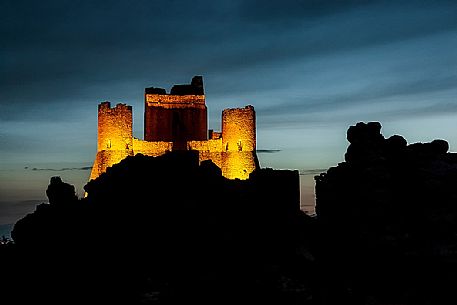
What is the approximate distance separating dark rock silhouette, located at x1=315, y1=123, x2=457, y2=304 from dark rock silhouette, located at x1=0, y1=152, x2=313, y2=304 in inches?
89.1

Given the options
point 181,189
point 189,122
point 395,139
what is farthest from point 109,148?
point 395,139

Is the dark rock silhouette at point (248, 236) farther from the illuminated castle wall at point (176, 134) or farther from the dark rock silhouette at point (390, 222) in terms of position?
the illuminated castle wall at point (176, 134)

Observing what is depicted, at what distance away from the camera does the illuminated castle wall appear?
176 ft

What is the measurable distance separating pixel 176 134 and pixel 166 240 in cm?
3405

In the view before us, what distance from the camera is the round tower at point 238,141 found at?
54.2m

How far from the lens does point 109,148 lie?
5328 centimetres

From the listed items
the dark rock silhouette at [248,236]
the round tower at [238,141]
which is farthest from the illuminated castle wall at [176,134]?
the dark rock silhouette at [248,236]

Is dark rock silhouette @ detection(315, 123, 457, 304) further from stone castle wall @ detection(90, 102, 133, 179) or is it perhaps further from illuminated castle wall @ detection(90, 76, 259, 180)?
stone castle wall @ detection(90, 102, 133, 179)

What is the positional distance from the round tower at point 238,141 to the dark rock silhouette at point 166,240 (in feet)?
74.2

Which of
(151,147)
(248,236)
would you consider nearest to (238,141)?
(151,147)

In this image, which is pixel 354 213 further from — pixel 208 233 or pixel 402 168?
pixel 208 233

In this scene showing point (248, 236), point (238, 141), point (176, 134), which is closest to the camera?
point (248, 236)

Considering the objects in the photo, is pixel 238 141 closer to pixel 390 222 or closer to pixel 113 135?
pixel 113 135

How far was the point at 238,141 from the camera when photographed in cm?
5503
